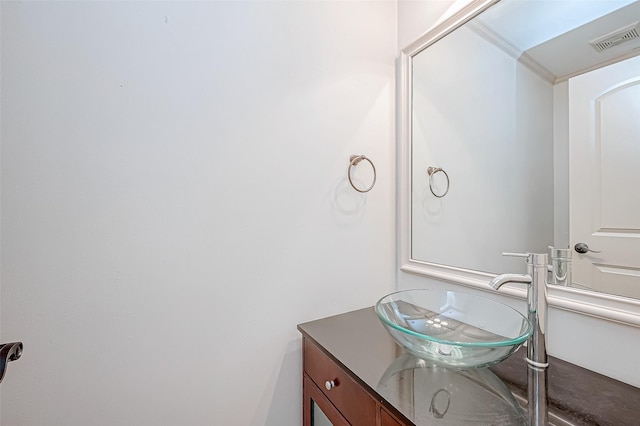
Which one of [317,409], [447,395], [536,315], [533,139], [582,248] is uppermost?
[533,139]

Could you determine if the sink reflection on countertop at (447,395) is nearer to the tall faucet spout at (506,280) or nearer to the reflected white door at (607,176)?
the tall faucet spout at (506,280)

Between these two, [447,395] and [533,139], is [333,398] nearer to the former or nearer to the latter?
[447,395]

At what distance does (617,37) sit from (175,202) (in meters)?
1.40

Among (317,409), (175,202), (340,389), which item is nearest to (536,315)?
(340,389)

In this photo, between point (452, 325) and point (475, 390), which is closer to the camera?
point (475, 390)

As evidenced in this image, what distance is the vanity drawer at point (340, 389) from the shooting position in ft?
2.34

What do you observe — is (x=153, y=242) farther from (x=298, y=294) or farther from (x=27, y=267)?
(x=298, y=294)

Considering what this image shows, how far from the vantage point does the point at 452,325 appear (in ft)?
3.29

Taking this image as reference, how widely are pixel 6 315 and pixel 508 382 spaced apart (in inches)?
51.2

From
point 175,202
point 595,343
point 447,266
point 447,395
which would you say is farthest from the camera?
point 447,266

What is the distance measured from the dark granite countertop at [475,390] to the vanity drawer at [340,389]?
40mm

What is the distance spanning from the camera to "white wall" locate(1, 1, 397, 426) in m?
0.75

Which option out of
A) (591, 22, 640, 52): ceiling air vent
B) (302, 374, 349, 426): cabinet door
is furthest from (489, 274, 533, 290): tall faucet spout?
(591, 22, 640, 52): ceiling air vent

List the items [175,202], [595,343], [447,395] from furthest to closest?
[175,202] < [595,343] < [447,395]
